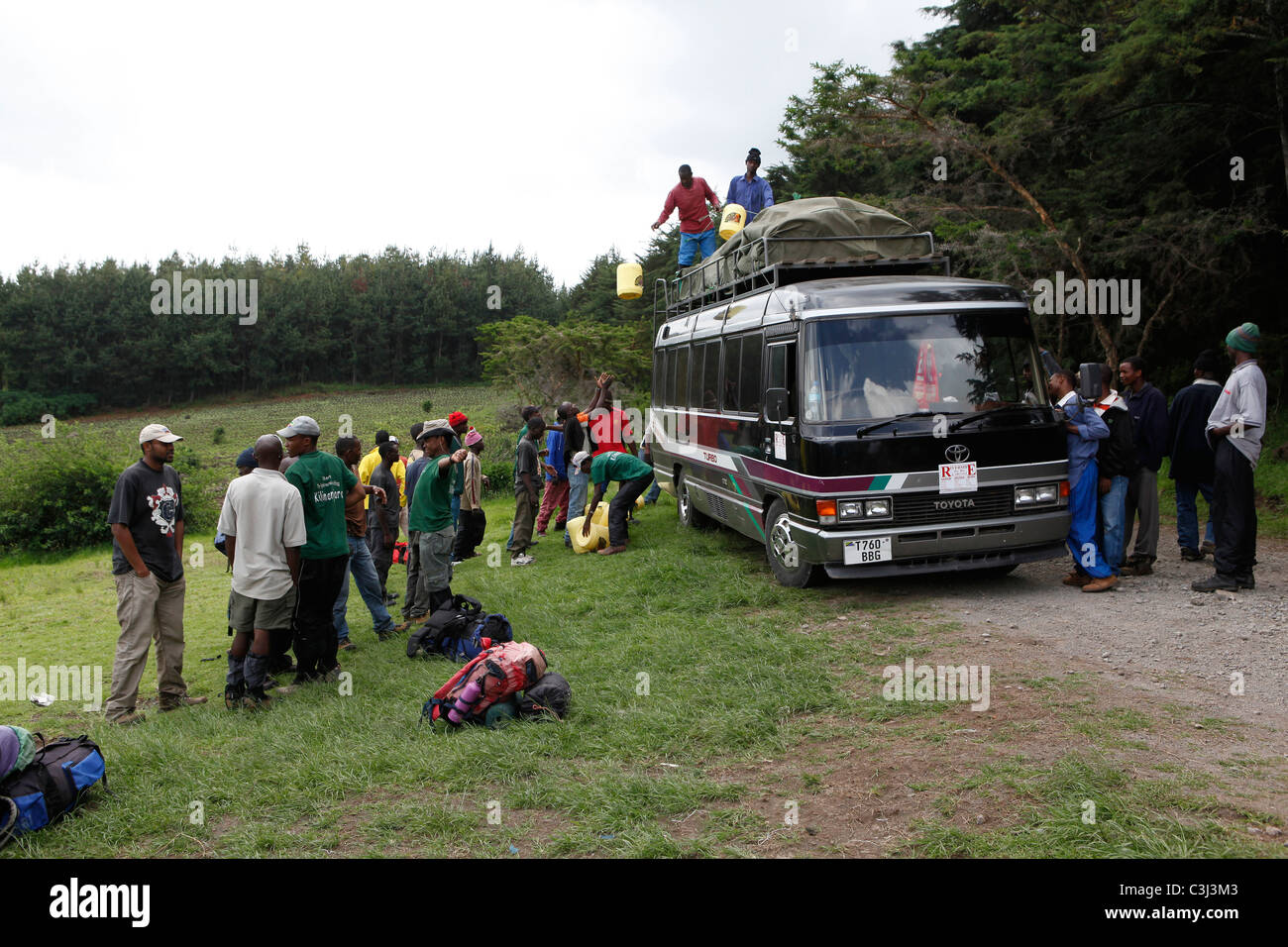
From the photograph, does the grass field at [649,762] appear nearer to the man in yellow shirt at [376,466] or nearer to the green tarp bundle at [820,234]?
the man in yellow shirt at [376,466]

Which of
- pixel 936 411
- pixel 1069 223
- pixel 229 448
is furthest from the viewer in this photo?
pixel 229 448

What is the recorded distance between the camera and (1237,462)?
720cm

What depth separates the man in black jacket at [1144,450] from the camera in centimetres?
835

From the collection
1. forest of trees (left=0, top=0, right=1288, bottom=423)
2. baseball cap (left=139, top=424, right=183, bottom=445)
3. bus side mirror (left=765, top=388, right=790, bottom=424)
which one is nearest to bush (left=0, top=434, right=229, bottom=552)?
forest of trees (left=0, top=0, right=1288, bottom=423)

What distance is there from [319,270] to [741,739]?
68.6m

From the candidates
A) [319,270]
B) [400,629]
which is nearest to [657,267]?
[400,629]

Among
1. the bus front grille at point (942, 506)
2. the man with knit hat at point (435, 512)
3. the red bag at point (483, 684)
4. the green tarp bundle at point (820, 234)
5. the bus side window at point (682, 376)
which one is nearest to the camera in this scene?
the red bag at point (483, 684)

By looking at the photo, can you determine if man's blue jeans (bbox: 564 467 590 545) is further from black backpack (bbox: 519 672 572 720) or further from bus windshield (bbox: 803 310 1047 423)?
black backpack (bbox: 519 672 572 720)

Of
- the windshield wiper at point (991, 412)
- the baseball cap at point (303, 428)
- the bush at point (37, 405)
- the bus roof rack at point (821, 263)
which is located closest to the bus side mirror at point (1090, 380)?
the windshield wiper at point (991, 412)

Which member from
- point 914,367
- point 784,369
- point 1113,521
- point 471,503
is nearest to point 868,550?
point 914,367

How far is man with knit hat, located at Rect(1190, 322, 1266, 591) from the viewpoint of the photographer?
7.18 metres

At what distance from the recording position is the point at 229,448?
3306cm

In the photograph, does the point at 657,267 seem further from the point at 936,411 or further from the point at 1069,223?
the point at 936,411

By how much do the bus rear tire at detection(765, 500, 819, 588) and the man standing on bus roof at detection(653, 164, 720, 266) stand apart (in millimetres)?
6720
